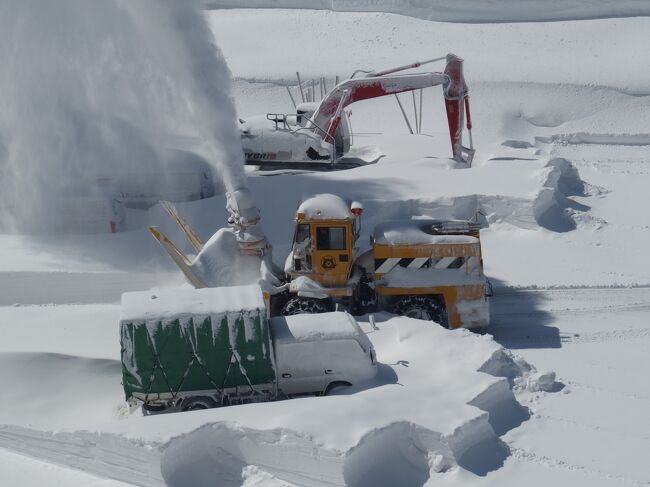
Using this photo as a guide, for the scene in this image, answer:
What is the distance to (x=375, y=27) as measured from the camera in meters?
34.9

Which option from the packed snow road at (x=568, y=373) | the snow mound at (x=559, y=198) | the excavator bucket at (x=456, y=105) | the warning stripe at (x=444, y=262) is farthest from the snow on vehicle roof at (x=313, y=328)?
the excavator bucket at (x=456, y=105)

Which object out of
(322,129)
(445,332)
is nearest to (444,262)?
(445,332)

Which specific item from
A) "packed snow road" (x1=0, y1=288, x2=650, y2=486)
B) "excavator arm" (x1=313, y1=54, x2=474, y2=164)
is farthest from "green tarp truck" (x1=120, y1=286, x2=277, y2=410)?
"excavator arm" (x1=313, y1=54, x2=474, y2=164)

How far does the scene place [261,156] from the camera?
78.1ft

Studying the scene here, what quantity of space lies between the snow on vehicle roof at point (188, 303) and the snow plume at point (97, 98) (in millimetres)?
4511

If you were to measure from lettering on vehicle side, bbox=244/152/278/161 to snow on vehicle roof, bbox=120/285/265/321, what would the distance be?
11.1 metres

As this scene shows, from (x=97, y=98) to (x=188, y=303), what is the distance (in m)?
9.78

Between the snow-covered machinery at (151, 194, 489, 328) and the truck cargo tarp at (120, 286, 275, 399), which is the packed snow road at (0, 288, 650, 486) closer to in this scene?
the snow-covered machinery at (151, 194, 489, 328)

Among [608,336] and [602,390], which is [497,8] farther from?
[602,390]

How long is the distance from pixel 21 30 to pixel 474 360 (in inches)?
471

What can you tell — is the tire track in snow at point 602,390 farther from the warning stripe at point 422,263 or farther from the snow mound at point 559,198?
the snow mound at point 559,198

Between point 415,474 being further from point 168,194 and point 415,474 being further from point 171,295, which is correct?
point 168,194

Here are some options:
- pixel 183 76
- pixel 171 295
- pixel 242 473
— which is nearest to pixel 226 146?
pixel 183 76

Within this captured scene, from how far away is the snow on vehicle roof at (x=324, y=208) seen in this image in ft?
48.9
